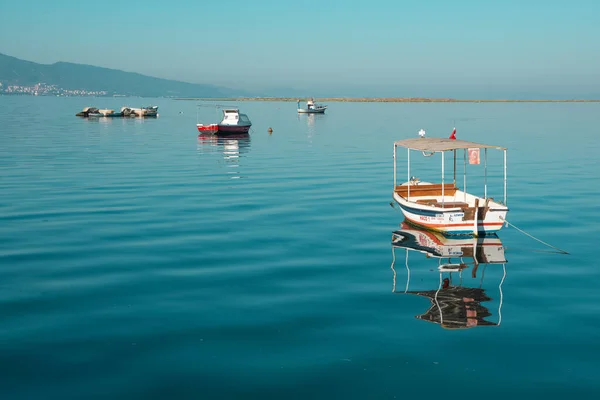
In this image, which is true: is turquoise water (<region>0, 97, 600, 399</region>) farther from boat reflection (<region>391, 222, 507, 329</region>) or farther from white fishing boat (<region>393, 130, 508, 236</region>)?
white fishing boat (<region>393, 130, 508, 236</region>)

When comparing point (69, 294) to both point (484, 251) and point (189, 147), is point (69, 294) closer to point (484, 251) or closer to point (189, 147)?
point (484, 251)

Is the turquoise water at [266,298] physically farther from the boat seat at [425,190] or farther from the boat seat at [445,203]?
the boat seat at [445,203]

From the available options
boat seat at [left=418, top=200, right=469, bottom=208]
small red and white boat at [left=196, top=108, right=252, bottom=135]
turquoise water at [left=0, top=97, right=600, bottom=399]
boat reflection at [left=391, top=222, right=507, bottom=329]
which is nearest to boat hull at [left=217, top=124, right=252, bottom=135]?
Answer: small red and white boat at [left=196, top=108, right=252, bottom=135]

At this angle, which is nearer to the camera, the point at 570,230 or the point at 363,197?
the point at 570,230

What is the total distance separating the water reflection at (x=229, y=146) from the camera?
55.9 metres

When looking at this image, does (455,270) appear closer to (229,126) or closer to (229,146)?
(229,146)

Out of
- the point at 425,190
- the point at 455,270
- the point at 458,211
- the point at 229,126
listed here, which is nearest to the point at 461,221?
the point at 458,211

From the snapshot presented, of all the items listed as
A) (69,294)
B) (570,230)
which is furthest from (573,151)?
(69,294)

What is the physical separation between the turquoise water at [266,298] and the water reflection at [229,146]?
14222 mm

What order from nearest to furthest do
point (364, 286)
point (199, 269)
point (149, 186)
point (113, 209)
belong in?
point (364, 286)
point (199, 269)
point (113, 209)
point (149, 186)

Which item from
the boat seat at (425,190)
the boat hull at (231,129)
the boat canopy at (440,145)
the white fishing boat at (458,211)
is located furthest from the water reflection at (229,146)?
the white fishing boat at (458,211)

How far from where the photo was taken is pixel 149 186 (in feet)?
136

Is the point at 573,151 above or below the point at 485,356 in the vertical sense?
above

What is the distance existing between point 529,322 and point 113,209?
2234 cm
